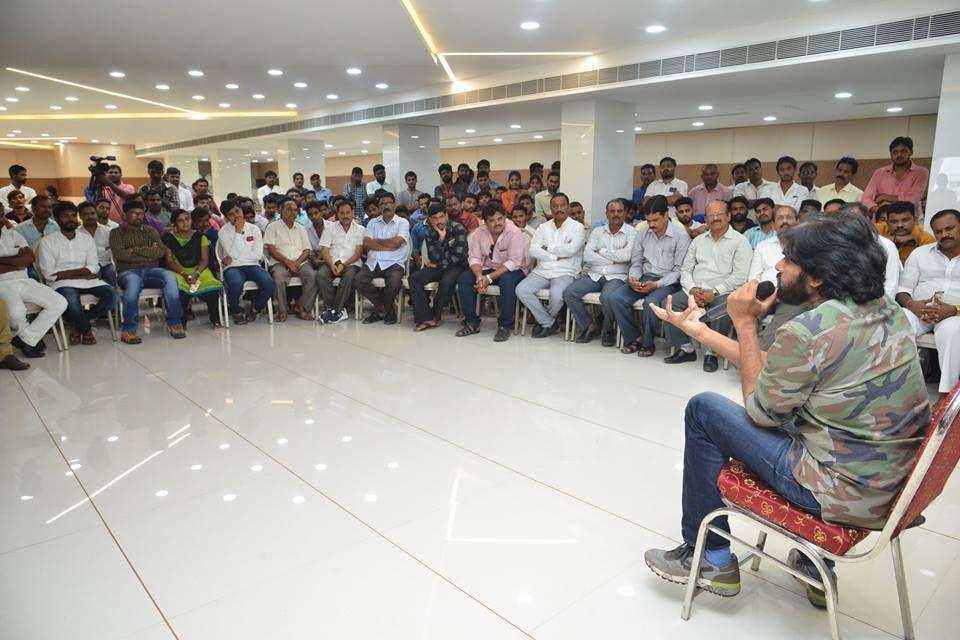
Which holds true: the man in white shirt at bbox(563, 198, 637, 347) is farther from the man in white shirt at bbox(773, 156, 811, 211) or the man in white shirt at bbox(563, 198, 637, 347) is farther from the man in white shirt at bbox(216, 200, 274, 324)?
the man in white shirt at bbox(216, 200, 274, 324)

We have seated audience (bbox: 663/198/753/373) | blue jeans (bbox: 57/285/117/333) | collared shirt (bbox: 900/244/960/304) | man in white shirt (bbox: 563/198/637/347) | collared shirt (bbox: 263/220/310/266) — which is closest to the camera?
collared shirt (bbox: 900/244/960/304)

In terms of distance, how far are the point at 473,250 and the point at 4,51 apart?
20.2 ft

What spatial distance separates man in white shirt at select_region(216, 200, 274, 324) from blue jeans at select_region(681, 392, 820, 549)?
5.44 meters

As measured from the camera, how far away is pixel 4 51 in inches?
292

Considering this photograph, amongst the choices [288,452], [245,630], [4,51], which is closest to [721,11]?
[288,452]

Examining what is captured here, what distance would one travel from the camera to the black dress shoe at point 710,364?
189 inches

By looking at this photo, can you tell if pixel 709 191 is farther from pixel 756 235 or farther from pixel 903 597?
pixel 903 597

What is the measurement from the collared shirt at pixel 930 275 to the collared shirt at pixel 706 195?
3.32m

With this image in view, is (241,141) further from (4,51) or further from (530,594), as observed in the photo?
(530,594)

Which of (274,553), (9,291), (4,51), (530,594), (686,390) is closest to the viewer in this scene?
(530,594)

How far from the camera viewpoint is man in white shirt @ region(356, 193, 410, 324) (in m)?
6.64

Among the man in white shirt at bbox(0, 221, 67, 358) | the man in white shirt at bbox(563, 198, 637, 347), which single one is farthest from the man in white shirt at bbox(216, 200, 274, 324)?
the man in white shirt at bbox(563, 198, 637, 347)

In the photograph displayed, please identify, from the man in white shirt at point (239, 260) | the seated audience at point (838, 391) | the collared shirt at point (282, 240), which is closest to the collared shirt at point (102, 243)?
the man in white shirt at point (239, 260)

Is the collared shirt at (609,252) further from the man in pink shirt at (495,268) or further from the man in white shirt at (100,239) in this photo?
the man in white shirt at (100,239)
